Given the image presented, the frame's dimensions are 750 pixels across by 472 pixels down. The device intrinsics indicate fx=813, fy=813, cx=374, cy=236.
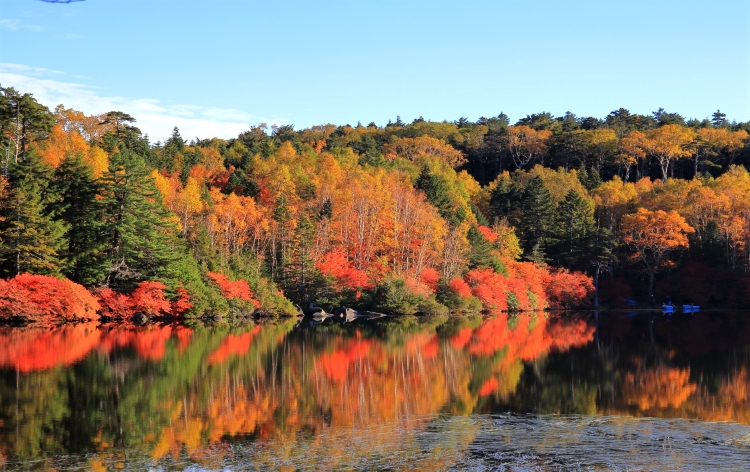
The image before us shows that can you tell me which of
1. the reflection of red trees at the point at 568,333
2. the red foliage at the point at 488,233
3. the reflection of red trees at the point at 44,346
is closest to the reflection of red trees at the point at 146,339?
the reflection of red trees at the point at 44,346

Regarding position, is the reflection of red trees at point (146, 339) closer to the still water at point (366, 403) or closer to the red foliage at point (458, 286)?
the still water at point (366, 403)

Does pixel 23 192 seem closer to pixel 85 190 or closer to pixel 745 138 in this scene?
pixel 85 190

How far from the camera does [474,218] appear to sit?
6906 centimetres

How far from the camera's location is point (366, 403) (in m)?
18.7

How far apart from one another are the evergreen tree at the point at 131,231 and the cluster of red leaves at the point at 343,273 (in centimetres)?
1297

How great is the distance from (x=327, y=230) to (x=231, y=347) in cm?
2917

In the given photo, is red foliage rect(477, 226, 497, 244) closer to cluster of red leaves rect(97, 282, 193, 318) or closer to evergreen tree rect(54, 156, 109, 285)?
cluster of red leaves rect(97, 282, 193, 318)

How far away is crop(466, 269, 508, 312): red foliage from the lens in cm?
6000

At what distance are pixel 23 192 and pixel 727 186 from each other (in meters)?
57.7

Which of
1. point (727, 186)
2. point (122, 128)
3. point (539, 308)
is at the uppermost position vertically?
point (122, 128)

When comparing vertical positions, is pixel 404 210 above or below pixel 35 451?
above

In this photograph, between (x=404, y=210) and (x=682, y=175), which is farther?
(x=682, y=175)

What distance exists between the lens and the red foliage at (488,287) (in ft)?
197

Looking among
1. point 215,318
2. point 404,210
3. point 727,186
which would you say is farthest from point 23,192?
point 727,186
